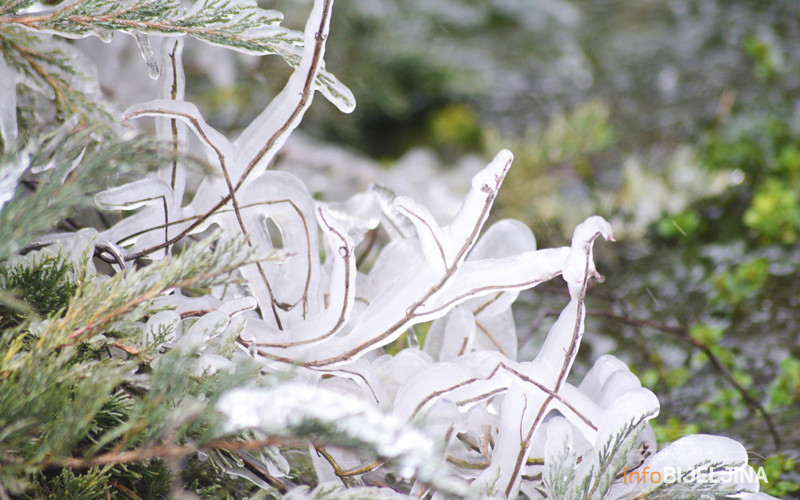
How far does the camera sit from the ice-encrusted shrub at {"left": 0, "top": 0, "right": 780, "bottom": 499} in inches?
13.4

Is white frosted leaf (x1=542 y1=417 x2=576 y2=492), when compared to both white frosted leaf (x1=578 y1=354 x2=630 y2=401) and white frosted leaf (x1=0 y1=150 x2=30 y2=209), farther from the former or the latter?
white frosted leaf (x1=0 y1=150 x2=30 y2=209)

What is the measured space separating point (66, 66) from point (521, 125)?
4.40ft

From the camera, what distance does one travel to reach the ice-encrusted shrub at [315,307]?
0.34m

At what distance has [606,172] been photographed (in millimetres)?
1278

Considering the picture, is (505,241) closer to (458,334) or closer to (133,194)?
(458,334)

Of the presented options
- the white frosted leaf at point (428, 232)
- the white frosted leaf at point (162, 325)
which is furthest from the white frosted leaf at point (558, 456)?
the white frosted leaf at point (162, 325)

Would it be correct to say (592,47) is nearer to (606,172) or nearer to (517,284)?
(606,172)

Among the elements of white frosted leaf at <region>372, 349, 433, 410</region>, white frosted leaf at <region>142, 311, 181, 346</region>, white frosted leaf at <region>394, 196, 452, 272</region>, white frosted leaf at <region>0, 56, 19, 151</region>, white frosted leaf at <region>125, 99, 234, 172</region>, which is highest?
white frosted leaf at <region>394, 196, 452, 272</region>

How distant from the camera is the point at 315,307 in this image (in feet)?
1.32

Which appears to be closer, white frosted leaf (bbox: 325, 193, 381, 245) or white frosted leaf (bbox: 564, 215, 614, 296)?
white frosted leaf (bbox: 564, 215, 614, 296)

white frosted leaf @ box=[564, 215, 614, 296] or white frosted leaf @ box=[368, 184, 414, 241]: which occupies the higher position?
white frosted leaf @ box=[564, 215, 614, 296]

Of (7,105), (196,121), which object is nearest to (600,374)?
(196,121)

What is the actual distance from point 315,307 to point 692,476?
9.1 inches

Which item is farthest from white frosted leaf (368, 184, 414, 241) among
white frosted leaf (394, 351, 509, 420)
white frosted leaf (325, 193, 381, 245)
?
white frosted leaf (394, 351, 509, 420)
